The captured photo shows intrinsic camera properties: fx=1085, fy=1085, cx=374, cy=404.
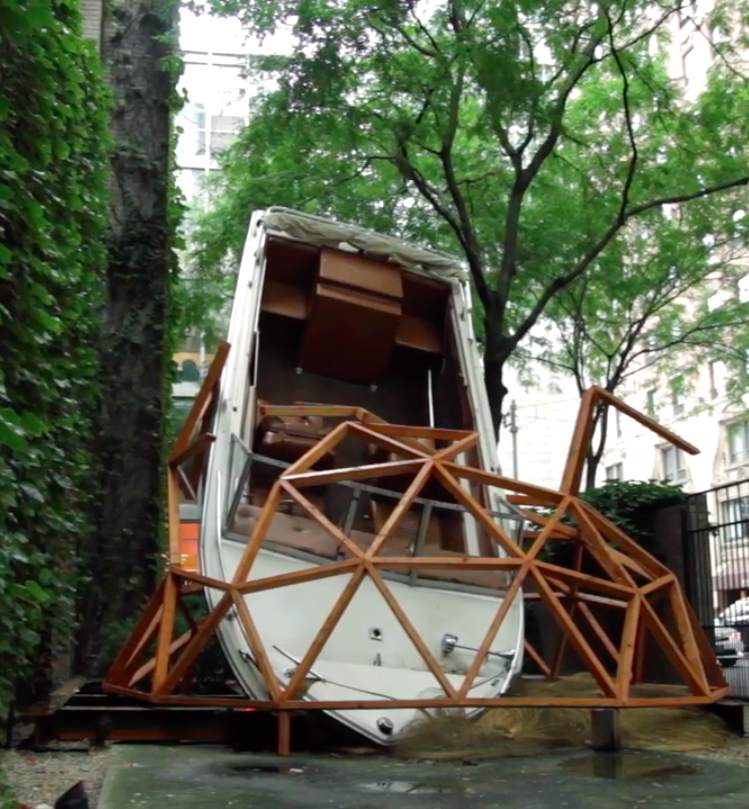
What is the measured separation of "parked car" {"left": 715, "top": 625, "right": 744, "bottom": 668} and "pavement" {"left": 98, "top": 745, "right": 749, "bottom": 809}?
14.1ft

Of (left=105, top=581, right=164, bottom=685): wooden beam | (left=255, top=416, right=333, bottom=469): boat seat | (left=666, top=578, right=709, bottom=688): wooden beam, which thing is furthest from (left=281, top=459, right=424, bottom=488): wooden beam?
(left=666, top=578, right=709, bottom=688): wooden beam

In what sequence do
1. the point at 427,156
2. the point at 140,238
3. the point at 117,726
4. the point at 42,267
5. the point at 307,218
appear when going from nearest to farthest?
the point at 42,267 → the point at 117,726 → the point at 307,218 → the point at 140,238 → the point at 427,156

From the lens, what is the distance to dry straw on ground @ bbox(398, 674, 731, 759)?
6633mm

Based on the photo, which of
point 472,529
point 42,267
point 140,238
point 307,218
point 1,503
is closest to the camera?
point 1,503

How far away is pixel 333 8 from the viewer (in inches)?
Answer: 475

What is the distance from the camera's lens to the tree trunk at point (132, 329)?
10.6m

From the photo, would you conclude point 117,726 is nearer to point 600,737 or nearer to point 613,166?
point 600,737

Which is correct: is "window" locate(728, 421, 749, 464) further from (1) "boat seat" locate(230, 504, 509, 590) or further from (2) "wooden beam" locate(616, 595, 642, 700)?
(2) "wooden beam" locate(616, 595, 642, 700)

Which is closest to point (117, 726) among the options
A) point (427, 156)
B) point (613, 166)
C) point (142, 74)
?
point (142, 74)

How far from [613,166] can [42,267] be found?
12857 mm

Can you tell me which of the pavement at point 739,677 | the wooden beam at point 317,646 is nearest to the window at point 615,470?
the pavement at point 739,677

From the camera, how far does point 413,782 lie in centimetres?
563

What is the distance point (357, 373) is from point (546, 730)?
4.47m

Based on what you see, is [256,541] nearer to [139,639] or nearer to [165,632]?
[165,632]
